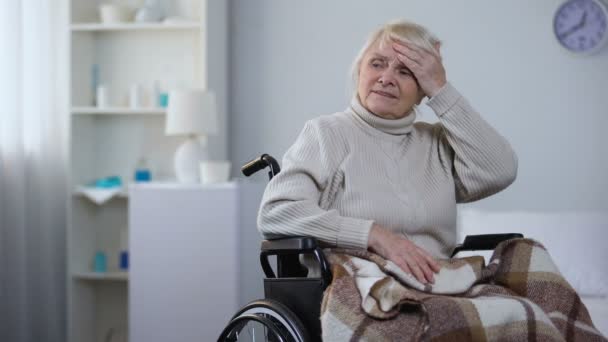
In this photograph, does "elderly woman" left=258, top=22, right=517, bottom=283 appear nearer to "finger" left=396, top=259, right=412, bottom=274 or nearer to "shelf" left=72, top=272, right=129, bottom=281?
"finger" left=396, top=259, right=412, bottom=274

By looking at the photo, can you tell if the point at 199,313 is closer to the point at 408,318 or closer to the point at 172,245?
the point at 172,245

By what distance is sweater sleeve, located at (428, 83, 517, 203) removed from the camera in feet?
6.06

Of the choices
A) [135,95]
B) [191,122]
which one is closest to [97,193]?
[135,95]

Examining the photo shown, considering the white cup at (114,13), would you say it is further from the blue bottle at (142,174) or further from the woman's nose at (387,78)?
the woman's nose at (387,78)

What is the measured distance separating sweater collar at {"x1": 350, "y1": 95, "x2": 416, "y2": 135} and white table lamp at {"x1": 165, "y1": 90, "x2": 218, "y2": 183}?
1497 mm

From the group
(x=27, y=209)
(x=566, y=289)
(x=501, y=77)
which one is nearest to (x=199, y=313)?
(x=27, y=209)

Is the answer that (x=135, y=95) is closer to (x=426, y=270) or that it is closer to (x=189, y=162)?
(x=189, y=162)

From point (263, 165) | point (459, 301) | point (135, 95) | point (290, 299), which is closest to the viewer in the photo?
point (459, 301)

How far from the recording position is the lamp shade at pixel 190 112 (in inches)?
131

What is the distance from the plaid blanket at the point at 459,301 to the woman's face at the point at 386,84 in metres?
0.37

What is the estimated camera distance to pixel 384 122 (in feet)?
6.18

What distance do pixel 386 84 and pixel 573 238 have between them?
126 cm

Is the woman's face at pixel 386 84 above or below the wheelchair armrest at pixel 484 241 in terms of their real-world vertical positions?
above

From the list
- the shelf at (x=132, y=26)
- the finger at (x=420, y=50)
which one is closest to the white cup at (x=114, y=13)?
the shelf at (x=132, y=26)
